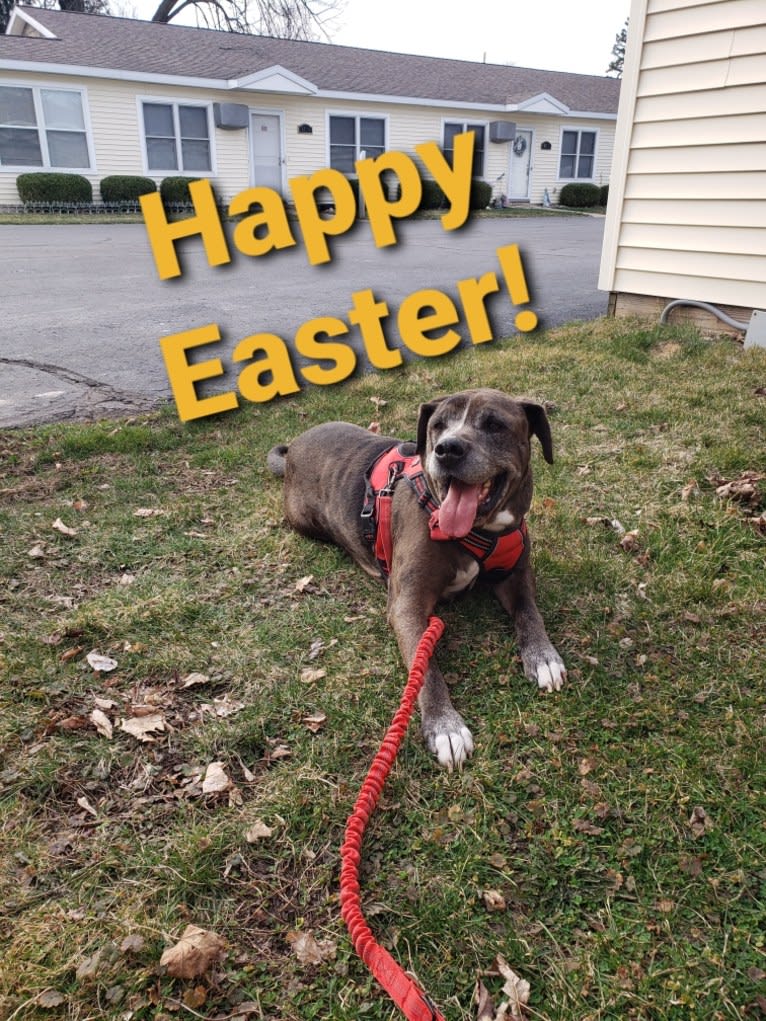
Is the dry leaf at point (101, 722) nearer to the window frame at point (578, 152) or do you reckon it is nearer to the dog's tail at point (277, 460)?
the dog's tail at point (277, 460)

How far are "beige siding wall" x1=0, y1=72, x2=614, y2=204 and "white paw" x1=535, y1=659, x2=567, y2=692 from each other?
24841mm

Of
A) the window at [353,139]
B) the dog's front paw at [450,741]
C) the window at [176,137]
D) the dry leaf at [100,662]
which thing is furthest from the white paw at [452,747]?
the window at [353,139]

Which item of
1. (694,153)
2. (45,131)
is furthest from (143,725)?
(45,131)

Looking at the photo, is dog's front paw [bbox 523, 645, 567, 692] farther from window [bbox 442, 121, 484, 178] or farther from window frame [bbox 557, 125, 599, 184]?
window frame [bbox 557, 125, 599, 184]

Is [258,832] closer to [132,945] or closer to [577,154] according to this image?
[132,945]

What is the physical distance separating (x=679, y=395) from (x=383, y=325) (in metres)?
3.81

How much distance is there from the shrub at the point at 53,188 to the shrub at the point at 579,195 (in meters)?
19.0

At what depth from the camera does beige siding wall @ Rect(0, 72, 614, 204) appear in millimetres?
22672

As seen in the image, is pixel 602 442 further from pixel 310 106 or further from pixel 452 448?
pixel 310 106

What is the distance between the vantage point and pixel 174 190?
23406 mm

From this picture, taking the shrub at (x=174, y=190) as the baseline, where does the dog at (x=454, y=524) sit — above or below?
below

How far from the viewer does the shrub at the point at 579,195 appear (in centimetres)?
3047

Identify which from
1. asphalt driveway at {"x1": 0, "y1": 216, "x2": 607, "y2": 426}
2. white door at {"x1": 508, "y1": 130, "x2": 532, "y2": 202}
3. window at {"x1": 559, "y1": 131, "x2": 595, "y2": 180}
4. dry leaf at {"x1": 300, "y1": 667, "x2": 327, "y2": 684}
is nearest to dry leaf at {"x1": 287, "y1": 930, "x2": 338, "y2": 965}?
dry leaf at {"x1": 300, "y1": 667, "x2": 327, "y2": 684}

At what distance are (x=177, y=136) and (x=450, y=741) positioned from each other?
26.3 metres
